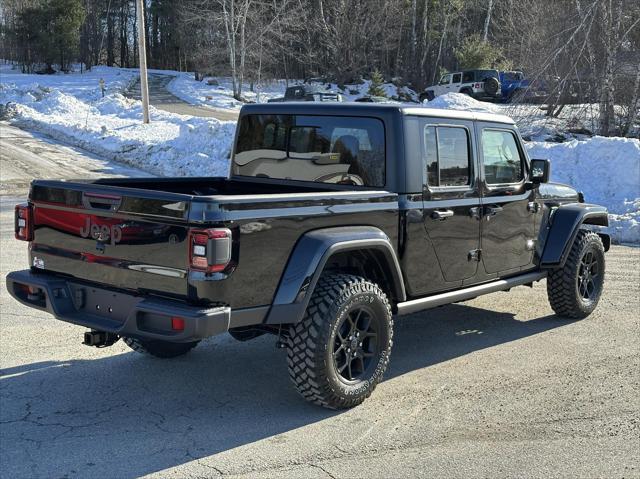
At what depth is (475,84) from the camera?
39.2 metres

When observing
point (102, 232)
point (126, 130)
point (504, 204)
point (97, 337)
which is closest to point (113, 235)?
point (102, 232)

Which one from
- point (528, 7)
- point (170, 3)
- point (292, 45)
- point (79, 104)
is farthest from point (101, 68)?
point (528, 7)

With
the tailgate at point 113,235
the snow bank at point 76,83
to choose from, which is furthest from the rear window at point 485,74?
the tailgate at point 113,235

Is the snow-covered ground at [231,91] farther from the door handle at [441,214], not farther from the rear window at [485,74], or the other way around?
the door handle at [441,214]

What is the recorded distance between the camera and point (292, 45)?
5756cm

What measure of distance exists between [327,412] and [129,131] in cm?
2171

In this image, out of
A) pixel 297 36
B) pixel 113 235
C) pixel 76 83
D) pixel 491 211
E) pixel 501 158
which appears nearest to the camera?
pixel 113 235

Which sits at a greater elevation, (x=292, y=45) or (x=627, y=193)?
(x=292, y=45)

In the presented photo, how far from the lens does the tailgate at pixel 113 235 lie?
3.98 m

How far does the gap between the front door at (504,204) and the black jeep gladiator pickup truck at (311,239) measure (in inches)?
0.7

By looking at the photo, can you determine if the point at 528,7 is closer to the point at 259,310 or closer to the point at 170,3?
the point at 259,310

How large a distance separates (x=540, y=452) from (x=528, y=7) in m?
30.7

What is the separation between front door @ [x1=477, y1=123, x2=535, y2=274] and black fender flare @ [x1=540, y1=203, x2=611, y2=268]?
0.84 feet

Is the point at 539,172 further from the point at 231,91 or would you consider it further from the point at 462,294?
A: the point at 231,91
